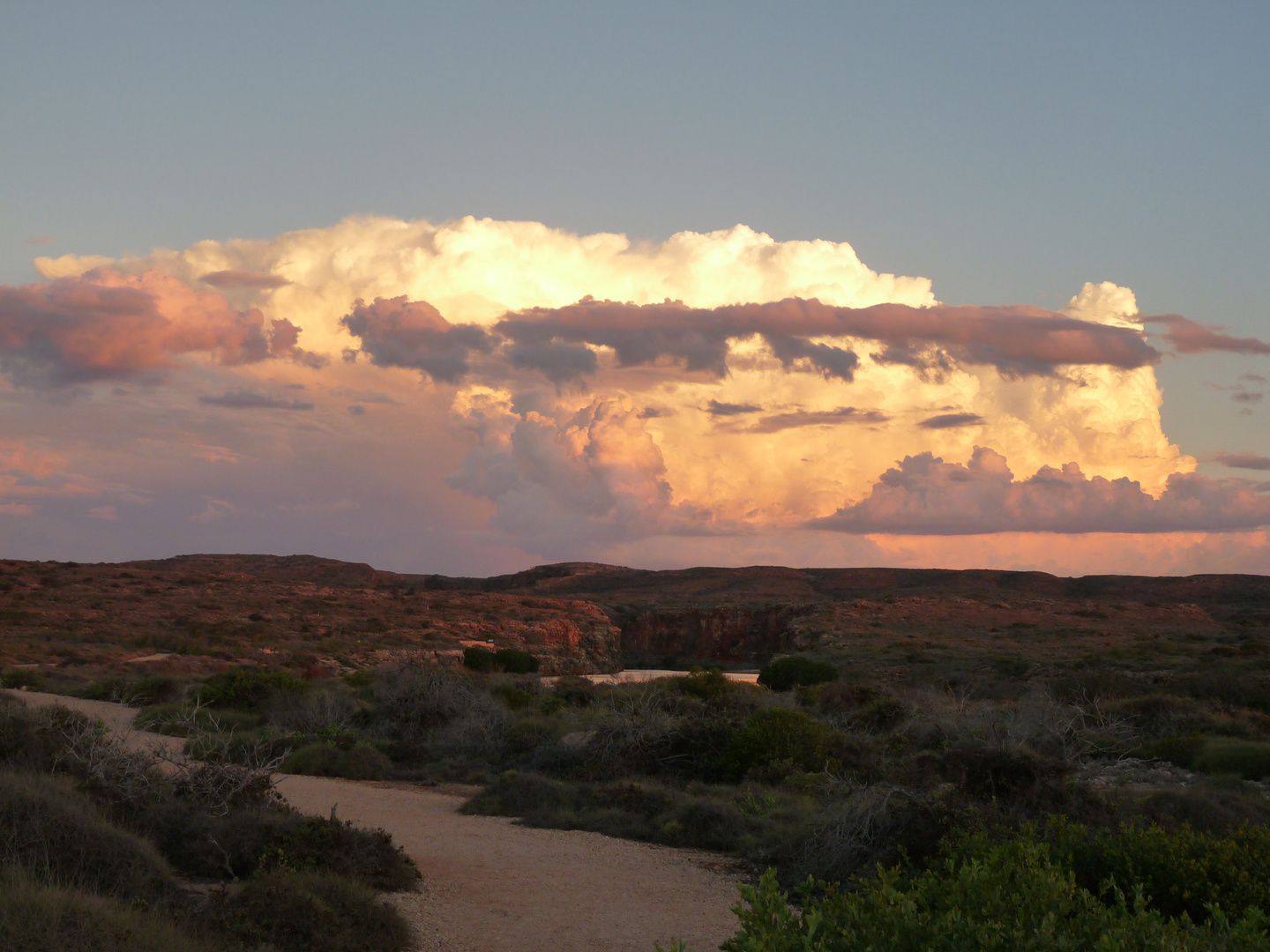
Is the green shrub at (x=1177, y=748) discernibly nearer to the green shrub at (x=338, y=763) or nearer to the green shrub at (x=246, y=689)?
the green shrub at (x=338, y=763)

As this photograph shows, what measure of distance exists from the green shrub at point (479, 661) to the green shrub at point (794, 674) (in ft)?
31.7

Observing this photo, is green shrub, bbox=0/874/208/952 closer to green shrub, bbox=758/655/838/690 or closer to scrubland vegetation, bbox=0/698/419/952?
scrubland vegetation, bbox=0/698/419/952

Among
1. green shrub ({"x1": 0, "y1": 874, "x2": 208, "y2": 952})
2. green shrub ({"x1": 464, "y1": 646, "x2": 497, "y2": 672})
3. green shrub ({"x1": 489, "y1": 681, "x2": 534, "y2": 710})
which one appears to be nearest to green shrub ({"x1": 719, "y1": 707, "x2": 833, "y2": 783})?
green shrub ({"x1": 489, "y1": 681, "x2": 534, "y2": 710})

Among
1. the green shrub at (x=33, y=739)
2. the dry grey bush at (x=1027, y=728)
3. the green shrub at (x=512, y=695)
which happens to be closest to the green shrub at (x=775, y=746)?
the dry grey bush at (x=1027, y=728)

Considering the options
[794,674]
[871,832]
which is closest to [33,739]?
[871,832]

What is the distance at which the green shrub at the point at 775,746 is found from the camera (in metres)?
14.5

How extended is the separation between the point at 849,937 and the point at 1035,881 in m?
1.37

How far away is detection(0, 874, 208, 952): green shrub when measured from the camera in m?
4.68

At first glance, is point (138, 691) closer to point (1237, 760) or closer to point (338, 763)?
point (338, 763)

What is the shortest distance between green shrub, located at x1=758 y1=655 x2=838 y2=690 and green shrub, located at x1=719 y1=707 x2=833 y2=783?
15563 mm

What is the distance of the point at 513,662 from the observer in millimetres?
34969

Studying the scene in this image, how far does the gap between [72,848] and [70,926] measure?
6.49 feet

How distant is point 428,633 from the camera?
40.3 metres

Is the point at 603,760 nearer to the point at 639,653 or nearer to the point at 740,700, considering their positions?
the point at 740,700
